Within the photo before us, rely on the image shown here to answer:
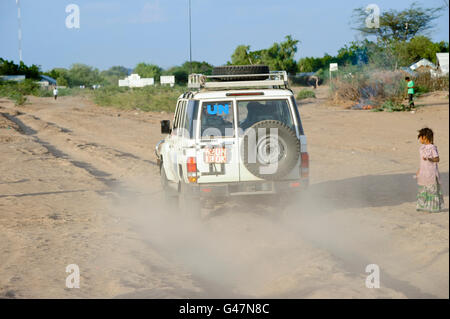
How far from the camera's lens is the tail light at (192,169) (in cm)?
816

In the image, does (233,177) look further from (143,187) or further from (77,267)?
(143,187)

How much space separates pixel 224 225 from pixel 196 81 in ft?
7.31

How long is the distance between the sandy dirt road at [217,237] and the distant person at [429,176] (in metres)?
0.20

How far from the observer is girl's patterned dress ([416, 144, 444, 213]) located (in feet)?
28.2

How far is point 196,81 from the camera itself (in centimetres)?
898

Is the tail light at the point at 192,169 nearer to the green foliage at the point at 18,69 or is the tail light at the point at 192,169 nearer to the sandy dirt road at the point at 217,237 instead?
the sandy dirt road at the point at 217,237

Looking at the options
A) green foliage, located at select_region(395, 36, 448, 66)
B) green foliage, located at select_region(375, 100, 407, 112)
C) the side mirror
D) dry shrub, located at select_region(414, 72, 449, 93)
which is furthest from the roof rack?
green foliage, located at select_region(395, 36, 448, 66)

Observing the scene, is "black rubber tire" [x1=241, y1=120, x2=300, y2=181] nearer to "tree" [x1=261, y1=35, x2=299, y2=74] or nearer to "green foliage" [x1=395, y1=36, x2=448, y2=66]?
"green foliage" [x1=395, y1=36, x2=448, y2=66]

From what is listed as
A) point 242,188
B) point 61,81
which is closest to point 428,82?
point 242,188

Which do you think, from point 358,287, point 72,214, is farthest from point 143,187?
point 358,287

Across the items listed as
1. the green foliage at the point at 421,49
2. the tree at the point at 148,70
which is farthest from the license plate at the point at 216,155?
the tree at the point at 148,70

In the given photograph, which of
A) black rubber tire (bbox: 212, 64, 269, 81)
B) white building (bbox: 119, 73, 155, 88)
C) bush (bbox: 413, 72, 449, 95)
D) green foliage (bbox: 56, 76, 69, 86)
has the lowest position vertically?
black rubber tire (bbox: 212, 64, 269, 81)

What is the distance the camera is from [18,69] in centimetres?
10194

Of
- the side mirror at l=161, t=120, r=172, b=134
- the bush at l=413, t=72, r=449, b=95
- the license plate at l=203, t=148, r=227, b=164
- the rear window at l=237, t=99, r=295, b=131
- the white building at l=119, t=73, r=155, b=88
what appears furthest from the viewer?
the white building at l=119, t=73, r=155, b=88
